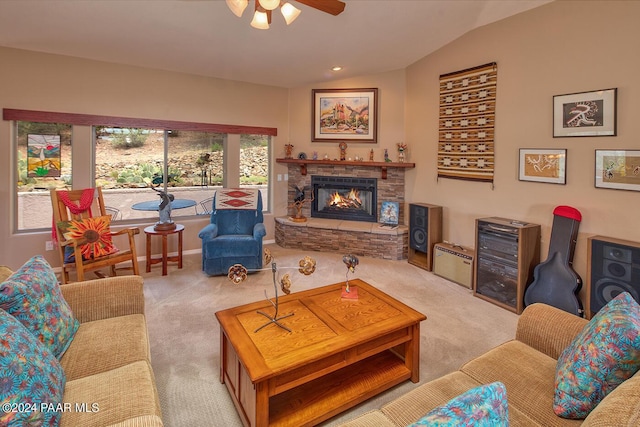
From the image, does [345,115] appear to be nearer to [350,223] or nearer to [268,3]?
[350,223]

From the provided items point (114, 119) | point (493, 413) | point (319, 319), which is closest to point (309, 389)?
point (319, 319)

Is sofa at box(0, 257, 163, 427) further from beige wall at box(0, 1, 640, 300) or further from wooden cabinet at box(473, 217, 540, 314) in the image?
wooden cabinet at box(473, 217, 540, 314)

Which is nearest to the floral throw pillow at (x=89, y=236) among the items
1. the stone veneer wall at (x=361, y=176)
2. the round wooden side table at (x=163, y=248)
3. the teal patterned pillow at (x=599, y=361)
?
the round wooden side table at (x=163, y=248)

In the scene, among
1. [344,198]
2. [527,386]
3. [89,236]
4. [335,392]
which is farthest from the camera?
[344,198]

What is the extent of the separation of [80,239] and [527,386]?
3.95 m

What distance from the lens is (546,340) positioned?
6.05 feet

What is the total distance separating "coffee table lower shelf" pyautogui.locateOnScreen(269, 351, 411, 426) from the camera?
1868 mm

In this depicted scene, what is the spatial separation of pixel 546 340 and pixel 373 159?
410 cm

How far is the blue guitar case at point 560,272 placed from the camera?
3160 mm

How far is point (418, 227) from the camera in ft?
15.9

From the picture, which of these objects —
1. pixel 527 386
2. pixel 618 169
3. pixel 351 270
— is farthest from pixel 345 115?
pixel 527 386

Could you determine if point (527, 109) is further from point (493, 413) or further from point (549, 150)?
point (493, 413)

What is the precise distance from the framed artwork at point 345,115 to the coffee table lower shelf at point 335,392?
4.01 metres

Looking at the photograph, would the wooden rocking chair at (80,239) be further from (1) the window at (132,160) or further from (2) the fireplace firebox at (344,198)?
(2) the fireplace firebox at (344,198)
